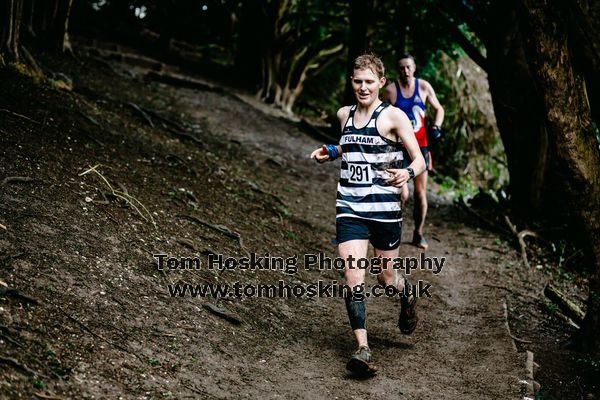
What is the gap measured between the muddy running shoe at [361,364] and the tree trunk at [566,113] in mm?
2290

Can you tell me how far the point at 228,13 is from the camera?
20219mm

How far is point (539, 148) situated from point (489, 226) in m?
1.42

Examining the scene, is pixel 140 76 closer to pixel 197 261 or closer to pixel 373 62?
pixel 197 261

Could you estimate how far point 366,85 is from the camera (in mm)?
5027

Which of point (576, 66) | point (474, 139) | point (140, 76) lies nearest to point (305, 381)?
point (576, 66)

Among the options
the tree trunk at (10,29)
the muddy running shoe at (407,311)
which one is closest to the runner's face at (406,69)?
the muddy running shoe at (407,311)

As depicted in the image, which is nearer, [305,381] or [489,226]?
[305,381]

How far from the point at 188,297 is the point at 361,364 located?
1564mm

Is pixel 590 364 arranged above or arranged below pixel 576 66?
below

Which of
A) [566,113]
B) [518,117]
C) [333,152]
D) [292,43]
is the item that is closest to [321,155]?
[333,152]

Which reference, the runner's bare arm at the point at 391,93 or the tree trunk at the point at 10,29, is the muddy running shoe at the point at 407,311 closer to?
the runner's bare arm at the point at 391,93

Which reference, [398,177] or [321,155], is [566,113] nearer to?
[398,177]

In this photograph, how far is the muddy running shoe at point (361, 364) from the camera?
4770mm

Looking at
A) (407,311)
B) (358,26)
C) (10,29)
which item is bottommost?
(407,311)
